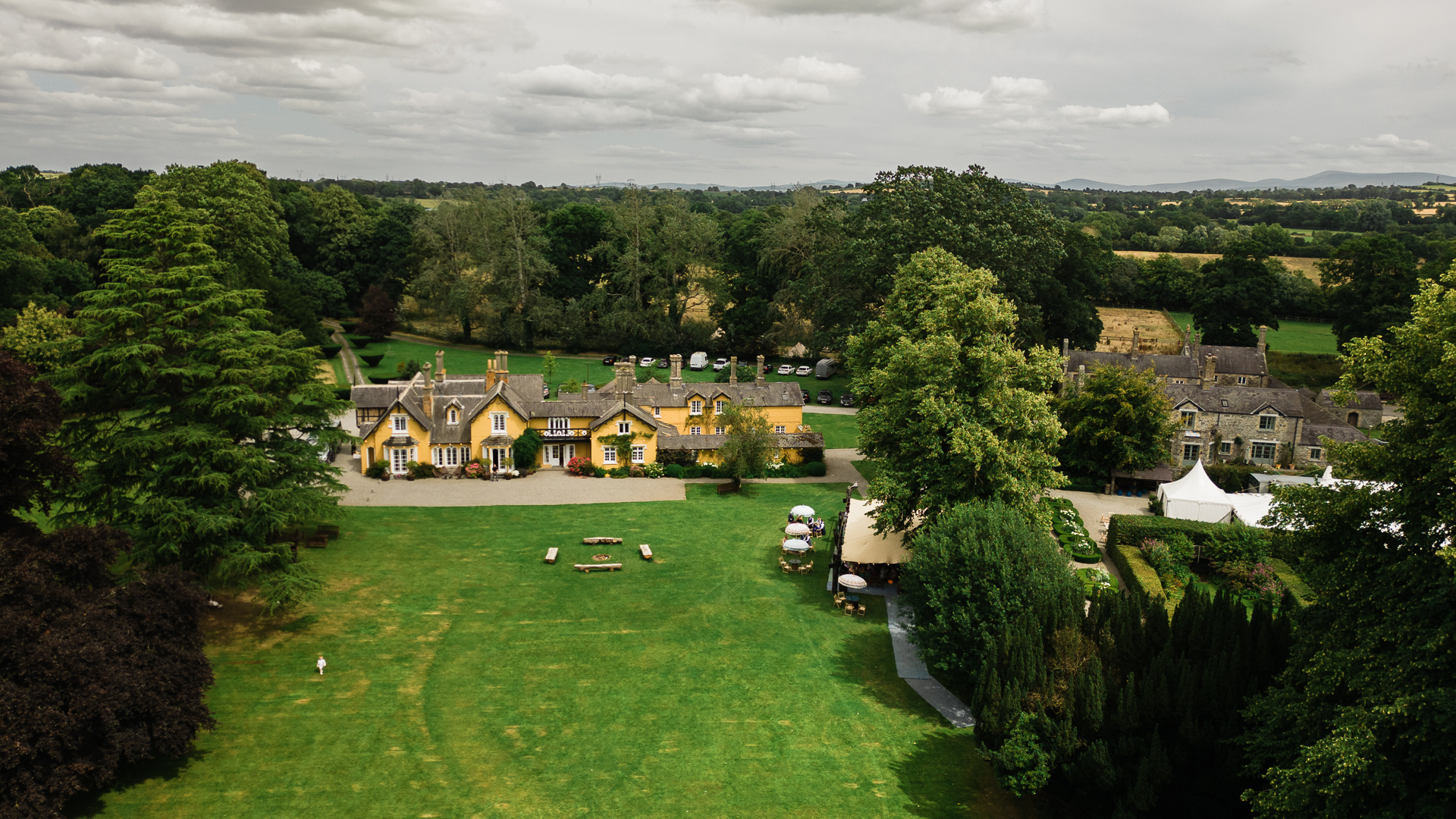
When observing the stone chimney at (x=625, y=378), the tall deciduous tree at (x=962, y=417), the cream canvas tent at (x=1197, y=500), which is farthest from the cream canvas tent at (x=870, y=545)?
the stone chimney at (x=625, y=378)

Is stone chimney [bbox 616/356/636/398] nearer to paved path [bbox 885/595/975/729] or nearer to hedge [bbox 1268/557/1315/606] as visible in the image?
paved path [bbox 885/595/975/729]

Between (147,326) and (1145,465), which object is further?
(1145,465)

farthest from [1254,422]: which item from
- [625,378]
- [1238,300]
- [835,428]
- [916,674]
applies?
[625,378]

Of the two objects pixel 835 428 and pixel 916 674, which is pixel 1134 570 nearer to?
pixel 916 674

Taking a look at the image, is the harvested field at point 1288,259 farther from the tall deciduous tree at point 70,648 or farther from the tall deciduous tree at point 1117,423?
the tall deciduous tree at point 70,648

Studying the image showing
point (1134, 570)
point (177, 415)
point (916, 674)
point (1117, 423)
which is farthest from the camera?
point (1117, 423)

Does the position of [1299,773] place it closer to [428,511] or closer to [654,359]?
[428,511]

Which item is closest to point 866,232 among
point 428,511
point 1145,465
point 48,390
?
point 1145,465
